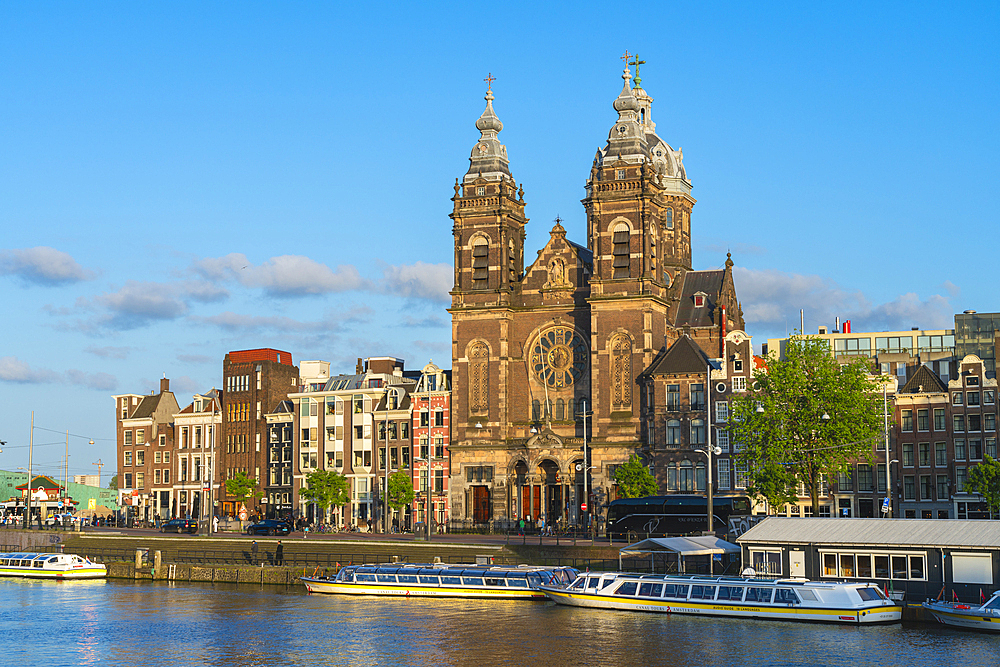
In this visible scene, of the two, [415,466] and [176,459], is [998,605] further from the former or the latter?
[176,459]

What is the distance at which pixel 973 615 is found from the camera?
54.6 metres

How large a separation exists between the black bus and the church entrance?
22757mm

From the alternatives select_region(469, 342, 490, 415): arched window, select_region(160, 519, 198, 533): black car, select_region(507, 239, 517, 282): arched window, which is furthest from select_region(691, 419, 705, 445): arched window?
select_region(160, 519, 198, 533): black car

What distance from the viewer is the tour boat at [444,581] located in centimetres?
6900

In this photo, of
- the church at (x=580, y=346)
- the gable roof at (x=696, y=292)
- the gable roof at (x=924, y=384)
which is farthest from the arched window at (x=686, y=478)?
the gable roof at (x=924, y=384)

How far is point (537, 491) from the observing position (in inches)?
4486

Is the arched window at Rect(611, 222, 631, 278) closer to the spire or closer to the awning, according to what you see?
the spire

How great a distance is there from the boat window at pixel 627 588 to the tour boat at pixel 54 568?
42399mm

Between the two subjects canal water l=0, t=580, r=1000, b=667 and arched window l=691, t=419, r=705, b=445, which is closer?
canal water l=0, t=580, r=1000, b=667

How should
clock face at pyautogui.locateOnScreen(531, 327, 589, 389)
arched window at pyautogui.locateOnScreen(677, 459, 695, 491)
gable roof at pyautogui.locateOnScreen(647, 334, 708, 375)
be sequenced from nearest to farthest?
arched window at pyautogui.locateOnScreen(677, 459, 695, 491)
gable roof at pyautogui.locateOnScreen(647, 334, 708, 375)
clock face at pyautogui.locateOnScreen(531, 327, 589, 389)

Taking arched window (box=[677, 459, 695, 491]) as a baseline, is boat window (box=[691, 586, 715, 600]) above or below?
below

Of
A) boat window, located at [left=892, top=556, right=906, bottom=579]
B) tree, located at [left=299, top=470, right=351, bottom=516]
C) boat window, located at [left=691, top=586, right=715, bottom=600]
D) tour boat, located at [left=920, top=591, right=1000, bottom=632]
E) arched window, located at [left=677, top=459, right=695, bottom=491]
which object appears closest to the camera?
tour boat, located at [left=920, top=591, right=1000, bottom=632]

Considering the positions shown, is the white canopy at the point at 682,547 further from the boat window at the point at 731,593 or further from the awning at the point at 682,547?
the boat window at the point at 731,593

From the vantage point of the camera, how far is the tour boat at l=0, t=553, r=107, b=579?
292 feet
